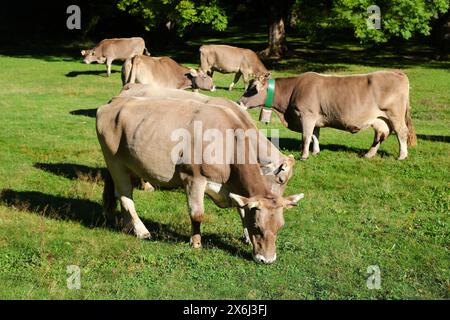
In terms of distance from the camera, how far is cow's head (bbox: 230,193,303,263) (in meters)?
7.97

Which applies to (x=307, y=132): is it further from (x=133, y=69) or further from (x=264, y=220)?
(x=133, y=69)

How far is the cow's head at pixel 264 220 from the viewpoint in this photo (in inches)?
314

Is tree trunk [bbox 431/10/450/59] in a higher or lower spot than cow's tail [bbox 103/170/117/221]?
higher

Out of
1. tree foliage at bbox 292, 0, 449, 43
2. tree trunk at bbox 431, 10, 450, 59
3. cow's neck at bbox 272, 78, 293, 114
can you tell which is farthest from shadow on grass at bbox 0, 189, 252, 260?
tree trunk at bbox 431, 10, 450, 59

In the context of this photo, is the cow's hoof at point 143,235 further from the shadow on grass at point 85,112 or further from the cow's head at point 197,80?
the cow's head at point 197,80

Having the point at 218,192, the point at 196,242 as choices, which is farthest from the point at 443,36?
the point at 196,242

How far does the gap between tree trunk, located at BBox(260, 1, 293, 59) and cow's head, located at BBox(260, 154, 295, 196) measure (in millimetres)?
24740

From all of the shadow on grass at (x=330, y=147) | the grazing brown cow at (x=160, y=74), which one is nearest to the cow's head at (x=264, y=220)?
the shadow on grass at (x=330, y=147)

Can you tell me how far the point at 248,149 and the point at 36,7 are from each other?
4730 centimetres

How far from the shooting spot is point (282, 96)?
15078 mm

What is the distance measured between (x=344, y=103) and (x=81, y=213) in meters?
6.40

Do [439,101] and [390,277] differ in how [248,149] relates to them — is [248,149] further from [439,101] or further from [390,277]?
[439,101]

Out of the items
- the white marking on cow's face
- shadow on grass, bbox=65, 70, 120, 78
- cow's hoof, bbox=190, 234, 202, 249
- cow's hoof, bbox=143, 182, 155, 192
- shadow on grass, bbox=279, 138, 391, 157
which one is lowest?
shadow on grass, bbox=65, 70, 120, 78

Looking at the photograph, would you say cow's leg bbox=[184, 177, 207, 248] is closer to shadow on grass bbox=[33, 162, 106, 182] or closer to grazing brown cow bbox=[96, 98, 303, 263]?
grazing brown cow bbox=[96, 98, 303, 263]
